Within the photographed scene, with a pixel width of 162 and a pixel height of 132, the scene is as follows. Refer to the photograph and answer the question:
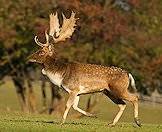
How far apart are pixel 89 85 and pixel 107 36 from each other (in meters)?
16.5

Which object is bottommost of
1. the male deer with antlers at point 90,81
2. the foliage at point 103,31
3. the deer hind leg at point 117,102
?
the foliage at point 103,31

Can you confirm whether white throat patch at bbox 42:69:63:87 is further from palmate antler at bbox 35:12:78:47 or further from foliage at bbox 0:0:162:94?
foliage at bbox 0:0:162:94

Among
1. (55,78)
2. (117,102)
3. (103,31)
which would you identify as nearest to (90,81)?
(55,78)

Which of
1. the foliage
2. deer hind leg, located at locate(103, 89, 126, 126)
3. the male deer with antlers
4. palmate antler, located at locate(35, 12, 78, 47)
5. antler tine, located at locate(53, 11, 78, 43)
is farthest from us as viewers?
the foliage

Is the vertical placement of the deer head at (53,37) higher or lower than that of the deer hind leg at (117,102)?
higher

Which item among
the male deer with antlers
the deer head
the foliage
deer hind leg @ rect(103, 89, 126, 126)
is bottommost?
the foliage

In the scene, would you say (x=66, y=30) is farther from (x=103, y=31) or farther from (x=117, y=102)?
(x=103, y=31)

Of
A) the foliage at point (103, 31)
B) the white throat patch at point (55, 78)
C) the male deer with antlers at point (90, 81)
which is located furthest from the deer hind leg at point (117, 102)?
the foliage at point (103, 31)

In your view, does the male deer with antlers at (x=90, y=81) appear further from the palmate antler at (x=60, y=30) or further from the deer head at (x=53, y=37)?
the palmate antler at (x=60, y=30)

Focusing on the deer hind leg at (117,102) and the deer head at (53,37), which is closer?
the deer hind leg at (117,102)

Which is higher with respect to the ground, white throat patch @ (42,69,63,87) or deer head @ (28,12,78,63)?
deer head @ (28,12,78,63)

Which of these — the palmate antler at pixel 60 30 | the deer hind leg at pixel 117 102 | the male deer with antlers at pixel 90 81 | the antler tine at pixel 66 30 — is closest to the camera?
the male deer with antlers at pixel 90 81

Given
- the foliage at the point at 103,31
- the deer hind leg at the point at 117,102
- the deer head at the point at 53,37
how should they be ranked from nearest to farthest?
the deer hind leg at the point at 117,102 < the deer head at the point at 53,37 < the foliage at the point at 103,31

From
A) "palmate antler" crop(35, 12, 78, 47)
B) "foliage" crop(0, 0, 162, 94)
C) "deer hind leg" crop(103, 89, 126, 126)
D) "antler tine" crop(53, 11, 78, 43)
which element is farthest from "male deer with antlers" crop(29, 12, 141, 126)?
"foliage" crop(0, 0, 162, 94)
